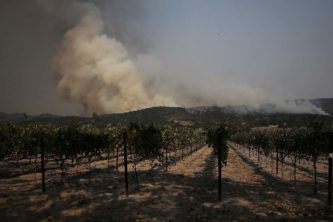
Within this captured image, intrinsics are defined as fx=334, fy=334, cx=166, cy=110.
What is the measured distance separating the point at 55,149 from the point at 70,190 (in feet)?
53.0

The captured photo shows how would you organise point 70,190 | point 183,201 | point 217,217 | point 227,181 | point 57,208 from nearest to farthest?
point 217,217 < point 57,208 < point 183,201 < point 70,190 < point 227,181

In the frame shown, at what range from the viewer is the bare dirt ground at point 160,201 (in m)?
30.8

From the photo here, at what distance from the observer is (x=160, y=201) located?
36594mm

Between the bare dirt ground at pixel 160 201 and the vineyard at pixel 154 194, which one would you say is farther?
the vineyard at pixel 154 194

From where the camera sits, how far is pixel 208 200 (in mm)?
37562

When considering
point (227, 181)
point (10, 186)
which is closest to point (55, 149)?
point (10, 186)

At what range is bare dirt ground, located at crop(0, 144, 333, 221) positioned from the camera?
30750 millimetres

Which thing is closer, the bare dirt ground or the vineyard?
the bare dirt ground

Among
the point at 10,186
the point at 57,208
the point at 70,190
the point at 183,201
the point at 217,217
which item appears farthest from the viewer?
the point at 10,186

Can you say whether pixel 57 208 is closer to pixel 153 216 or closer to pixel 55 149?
pixel 153 216

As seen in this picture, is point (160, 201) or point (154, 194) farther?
point (154, 194)

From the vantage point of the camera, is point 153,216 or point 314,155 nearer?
point 153,216

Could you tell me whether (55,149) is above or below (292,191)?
above

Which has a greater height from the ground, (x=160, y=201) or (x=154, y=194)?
(x=160, y=201)
